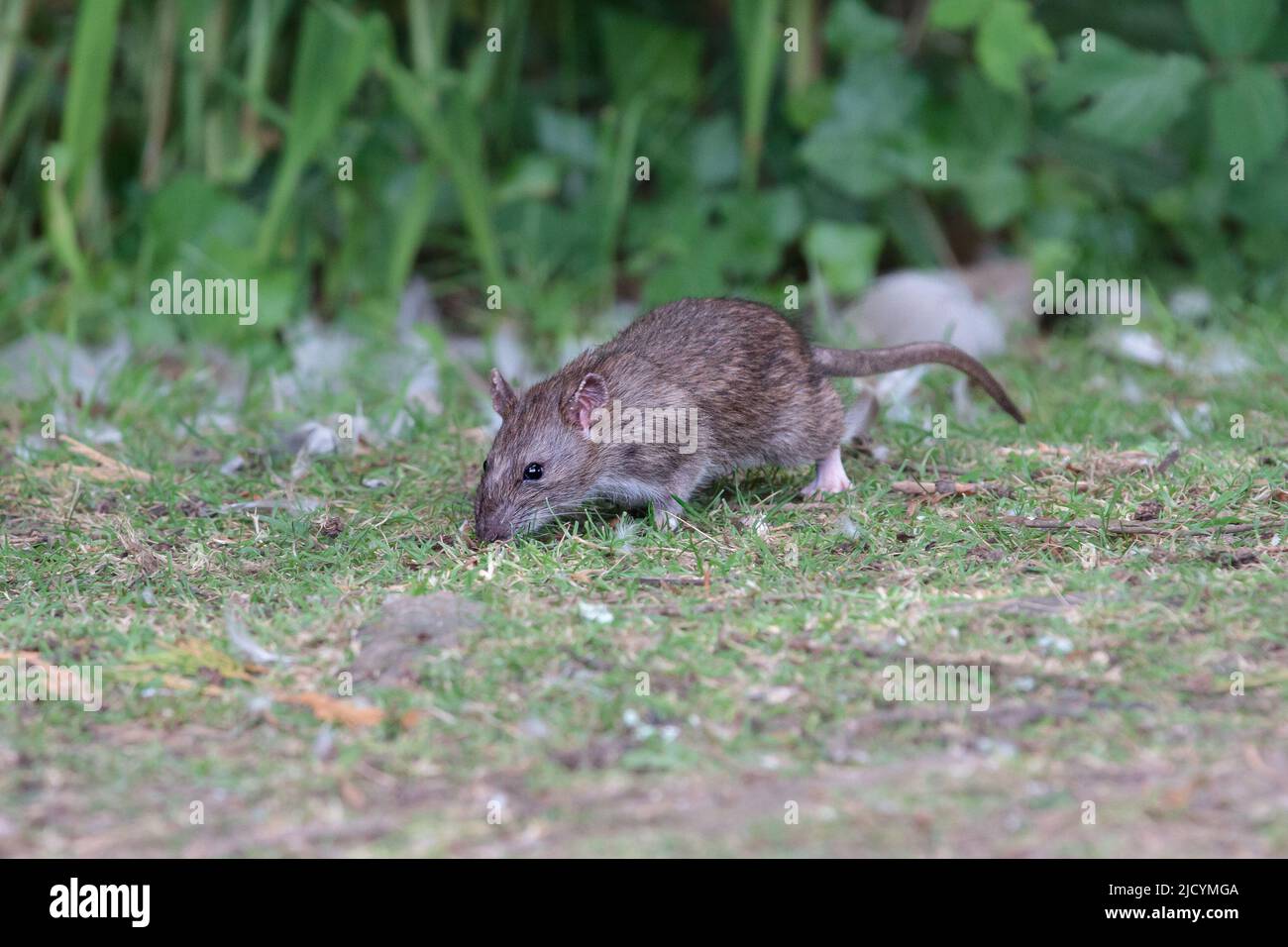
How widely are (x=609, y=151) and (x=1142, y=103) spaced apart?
8.71 feet

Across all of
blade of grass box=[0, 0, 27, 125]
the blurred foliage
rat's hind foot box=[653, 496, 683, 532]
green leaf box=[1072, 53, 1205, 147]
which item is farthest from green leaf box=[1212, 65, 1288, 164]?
blade of grass box=[0, 0, 27, 125]

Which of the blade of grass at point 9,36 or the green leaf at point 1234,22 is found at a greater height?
the blade of grass at point 9,36

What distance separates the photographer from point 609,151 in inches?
320

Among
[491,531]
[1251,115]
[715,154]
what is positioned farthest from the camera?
[715,154]

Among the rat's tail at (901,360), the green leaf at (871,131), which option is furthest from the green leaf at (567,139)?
the rat's tail at (901,360)

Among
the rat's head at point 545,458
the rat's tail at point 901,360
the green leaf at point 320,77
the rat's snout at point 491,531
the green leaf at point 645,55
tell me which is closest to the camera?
the rat's snout at point 491,531

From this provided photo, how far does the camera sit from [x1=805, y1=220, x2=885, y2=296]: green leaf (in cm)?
803

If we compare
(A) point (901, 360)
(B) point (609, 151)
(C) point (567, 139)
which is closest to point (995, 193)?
(B) point (609, 151)

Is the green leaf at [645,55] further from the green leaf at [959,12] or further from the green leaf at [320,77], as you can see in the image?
the green leaf at [320,77]

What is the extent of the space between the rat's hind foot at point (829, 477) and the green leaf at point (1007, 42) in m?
2.98

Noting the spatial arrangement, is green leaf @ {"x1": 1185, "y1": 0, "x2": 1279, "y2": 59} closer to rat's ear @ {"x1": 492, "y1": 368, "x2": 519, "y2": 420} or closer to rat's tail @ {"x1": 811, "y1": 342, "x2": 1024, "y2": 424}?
rat's tail @ {"x1": 811, "y1": 342, "x2": 1024, "y2": 424}

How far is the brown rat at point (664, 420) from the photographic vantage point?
4977 millimetres

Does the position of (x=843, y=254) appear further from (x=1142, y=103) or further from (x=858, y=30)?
(x=1142, y=103)

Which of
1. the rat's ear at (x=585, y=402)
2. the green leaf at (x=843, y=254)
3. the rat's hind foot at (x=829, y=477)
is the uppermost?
the green leaf at (x=843, y=254)
